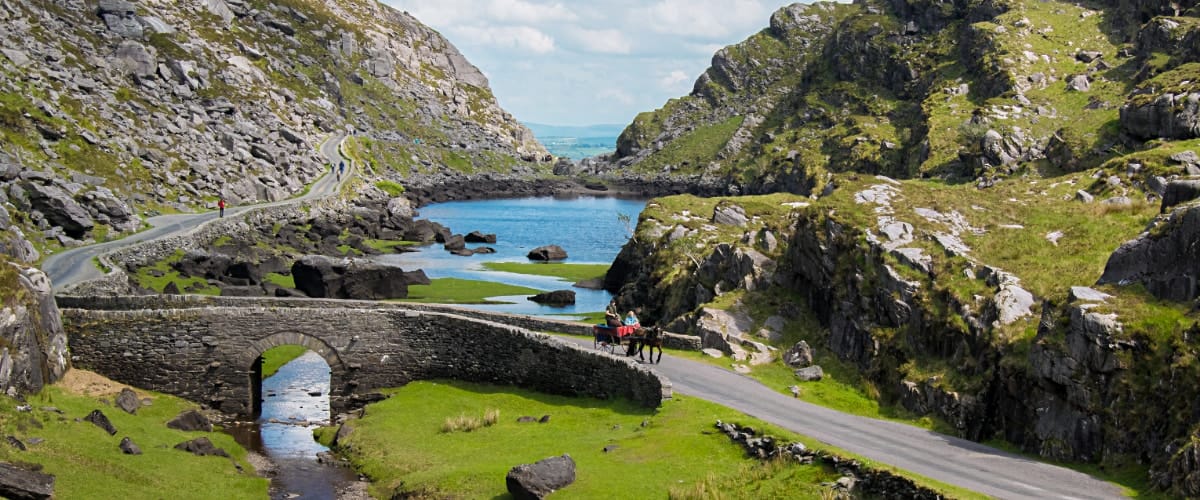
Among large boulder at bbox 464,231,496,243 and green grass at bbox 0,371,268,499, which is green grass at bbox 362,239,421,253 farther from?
green grass at bbox 0,371,268,499

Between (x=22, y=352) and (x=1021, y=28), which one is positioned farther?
(x=1021, y=28)

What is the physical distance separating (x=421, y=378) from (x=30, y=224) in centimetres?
3927

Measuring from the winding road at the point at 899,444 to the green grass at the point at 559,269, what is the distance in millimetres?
56848

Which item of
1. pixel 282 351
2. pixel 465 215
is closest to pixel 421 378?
pixel 282 351

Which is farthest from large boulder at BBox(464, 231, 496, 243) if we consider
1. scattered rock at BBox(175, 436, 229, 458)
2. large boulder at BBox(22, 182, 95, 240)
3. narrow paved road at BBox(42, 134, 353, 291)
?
scattered rock at BBox(175, 436, 229, 458)

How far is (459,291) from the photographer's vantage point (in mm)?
85812

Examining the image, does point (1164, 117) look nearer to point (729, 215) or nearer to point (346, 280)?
point (729, 215)

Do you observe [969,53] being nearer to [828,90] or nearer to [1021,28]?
[1021,28]

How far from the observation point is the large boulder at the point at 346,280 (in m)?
73.8

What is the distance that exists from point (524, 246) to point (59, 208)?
65679 mm

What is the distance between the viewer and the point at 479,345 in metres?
46.4

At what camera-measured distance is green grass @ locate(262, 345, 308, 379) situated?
55463 millimetres

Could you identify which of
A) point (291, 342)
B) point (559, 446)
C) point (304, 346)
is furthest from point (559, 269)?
point (559, 446)

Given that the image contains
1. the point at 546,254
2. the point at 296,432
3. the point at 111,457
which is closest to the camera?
the point at 111,457
